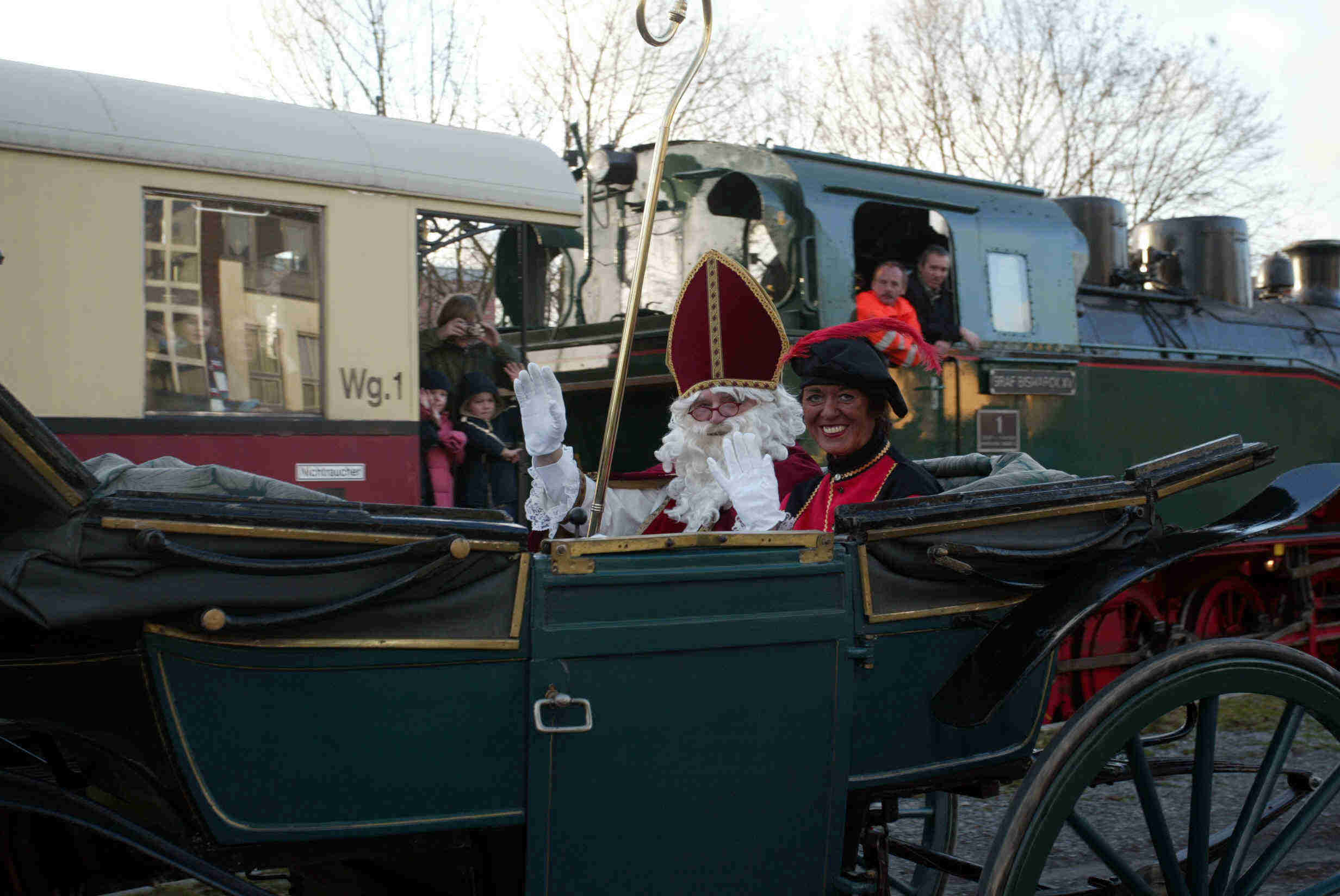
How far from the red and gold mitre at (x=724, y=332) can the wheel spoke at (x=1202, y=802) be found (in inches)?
59.3

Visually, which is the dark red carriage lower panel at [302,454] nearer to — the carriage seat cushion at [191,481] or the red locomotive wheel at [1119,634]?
the carriage seat cushion at [191,481]

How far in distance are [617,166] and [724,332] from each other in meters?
3.53

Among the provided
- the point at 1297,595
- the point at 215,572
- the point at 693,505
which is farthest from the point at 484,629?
the point at 1297,595

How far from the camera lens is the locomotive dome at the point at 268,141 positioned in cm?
438

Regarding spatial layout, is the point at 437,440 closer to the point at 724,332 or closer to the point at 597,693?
the point at 724,332

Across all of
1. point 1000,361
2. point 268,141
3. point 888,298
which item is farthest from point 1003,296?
point 268,141

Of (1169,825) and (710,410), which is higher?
(710,410)

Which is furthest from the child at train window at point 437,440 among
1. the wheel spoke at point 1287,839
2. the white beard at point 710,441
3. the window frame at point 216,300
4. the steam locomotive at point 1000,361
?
the wheel spoke at point 1287,839

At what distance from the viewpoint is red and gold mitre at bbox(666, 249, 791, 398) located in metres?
3.43

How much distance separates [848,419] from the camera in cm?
307

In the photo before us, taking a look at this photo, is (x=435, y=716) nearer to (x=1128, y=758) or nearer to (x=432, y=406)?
(x=1128, y=758)

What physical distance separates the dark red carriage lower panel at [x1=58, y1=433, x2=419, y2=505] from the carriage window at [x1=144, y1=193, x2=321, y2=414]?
0.43 feet

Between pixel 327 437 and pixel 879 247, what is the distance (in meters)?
3.55

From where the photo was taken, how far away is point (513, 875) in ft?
6.72
